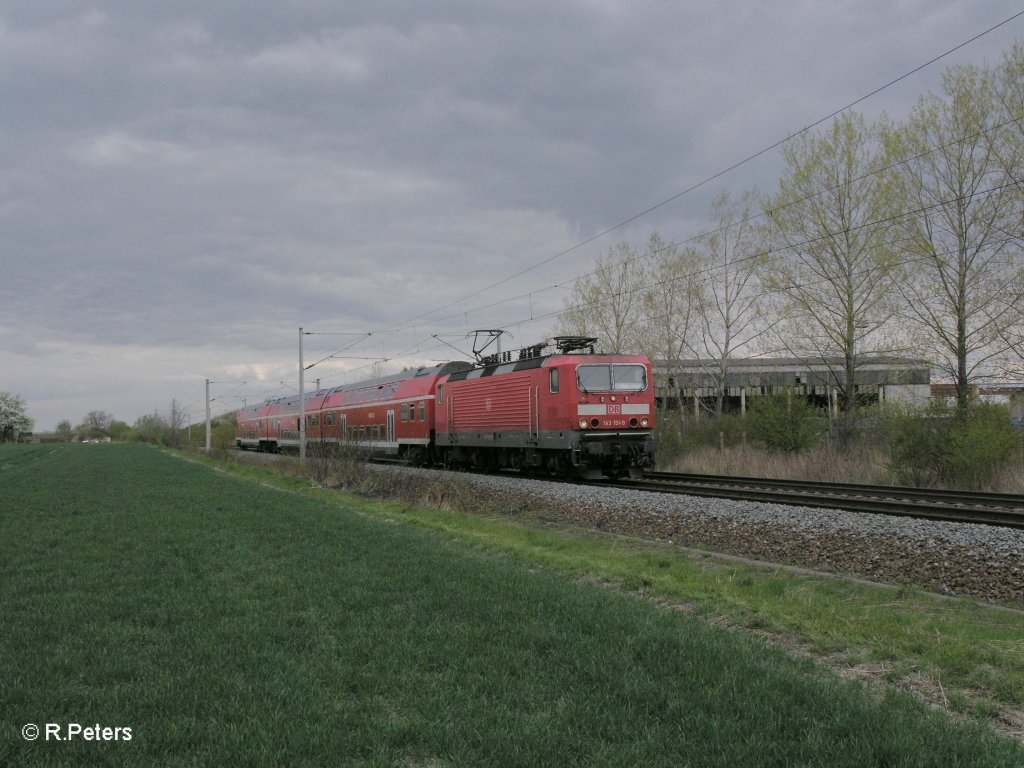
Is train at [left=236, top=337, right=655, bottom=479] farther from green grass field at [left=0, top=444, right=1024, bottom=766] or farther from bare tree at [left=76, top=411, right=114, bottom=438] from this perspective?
bare tree at [left=76, top=411, right=114, bottom=438]

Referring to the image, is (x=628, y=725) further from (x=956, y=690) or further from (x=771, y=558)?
(x=771, y=558)

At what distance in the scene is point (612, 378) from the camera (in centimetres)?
2081

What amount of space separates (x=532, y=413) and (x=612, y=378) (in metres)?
2.51

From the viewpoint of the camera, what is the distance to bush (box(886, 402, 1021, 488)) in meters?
17.0

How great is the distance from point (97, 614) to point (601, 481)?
52.8 ft

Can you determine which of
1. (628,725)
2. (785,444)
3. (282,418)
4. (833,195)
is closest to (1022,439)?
(785,444)

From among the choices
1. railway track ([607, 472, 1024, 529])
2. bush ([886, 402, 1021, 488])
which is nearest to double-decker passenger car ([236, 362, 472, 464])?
railway track ([607, 472, 1024, 529])

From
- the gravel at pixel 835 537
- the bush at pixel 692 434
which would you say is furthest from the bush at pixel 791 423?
the gravel at pixel 835 537

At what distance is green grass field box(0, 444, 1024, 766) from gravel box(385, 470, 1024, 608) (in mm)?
3513

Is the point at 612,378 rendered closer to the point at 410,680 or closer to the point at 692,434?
the point at 692,434

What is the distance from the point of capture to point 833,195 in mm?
27578

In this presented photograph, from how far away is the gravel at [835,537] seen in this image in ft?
27.8

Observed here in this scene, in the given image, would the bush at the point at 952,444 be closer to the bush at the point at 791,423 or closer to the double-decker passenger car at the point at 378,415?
the bush at the point at 791,423

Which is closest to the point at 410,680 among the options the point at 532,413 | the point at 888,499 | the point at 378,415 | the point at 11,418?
the point at 888,499
